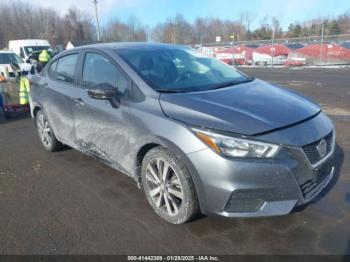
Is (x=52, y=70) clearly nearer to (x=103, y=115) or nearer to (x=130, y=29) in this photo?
(x=103, y=115)

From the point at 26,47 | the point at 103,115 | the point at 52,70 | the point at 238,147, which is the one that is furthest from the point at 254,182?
the point at 26,47

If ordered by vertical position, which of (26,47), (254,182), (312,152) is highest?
(26,47)

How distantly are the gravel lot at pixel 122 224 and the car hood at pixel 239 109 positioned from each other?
1.02 metres

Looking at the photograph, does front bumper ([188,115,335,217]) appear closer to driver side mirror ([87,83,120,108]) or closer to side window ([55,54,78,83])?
driver side mirror ([87,83,120,108])

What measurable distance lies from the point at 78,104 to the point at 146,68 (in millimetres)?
1138

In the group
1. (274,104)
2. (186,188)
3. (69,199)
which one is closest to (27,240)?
(69,199)

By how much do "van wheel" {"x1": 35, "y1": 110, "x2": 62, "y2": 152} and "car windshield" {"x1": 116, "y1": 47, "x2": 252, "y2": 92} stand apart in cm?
218

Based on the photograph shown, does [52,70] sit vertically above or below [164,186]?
above

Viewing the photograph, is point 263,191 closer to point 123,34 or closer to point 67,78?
point 67,78

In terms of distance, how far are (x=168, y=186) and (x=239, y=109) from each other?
3.24 feet

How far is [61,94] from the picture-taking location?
14.8 feet

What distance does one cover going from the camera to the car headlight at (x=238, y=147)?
256cm

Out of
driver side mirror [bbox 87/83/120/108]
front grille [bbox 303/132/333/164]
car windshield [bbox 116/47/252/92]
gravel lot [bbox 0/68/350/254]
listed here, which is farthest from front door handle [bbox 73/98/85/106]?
front grille [bbox 303/132/333/164]

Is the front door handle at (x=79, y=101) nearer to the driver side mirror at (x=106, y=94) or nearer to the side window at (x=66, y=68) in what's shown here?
the side window at (x=66, y=68)
